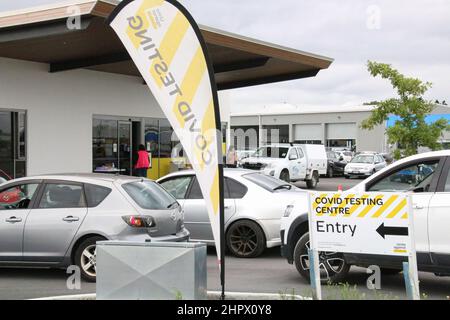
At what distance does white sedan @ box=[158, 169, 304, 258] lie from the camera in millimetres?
10906

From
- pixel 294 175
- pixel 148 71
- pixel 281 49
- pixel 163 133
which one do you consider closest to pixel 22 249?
pixel 148 71

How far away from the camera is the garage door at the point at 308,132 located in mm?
59188

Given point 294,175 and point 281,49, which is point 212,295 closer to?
point 281,49

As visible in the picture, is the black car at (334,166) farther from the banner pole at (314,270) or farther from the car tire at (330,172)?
the banner pole at (314,270)

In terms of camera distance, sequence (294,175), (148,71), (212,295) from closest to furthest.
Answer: (148,71)
(212,295)
(294,175)

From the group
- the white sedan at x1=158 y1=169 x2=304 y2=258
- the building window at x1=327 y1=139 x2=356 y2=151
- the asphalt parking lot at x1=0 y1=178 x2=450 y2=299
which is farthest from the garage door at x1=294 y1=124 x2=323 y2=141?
the asphalt parking lot at x1=0 y1=178 x2=450 y2=299

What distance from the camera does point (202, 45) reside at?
600 centimetres

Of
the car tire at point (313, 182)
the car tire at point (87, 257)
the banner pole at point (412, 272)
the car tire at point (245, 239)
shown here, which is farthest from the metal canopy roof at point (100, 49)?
the banner pole at point (412, 272)

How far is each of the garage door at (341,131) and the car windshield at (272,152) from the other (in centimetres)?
3100

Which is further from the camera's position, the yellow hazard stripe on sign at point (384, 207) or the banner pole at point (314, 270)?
the yellow hazard stripe on sign at point (384, 207)

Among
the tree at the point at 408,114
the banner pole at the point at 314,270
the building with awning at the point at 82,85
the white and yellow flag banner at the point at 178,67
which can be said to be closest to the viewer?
the white and yellow flag banner at the point at 178,67

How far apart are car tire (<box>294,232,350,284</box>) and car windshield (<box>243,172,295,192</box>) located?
2.90m

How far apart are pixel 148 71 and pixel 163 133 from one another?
57.9 feet

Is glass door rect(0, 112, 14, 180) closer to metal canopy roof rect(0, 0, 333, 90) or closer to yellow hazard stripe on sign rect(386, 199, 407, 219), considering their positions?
metal canopy roof rect(0, 0, 333, 90)
